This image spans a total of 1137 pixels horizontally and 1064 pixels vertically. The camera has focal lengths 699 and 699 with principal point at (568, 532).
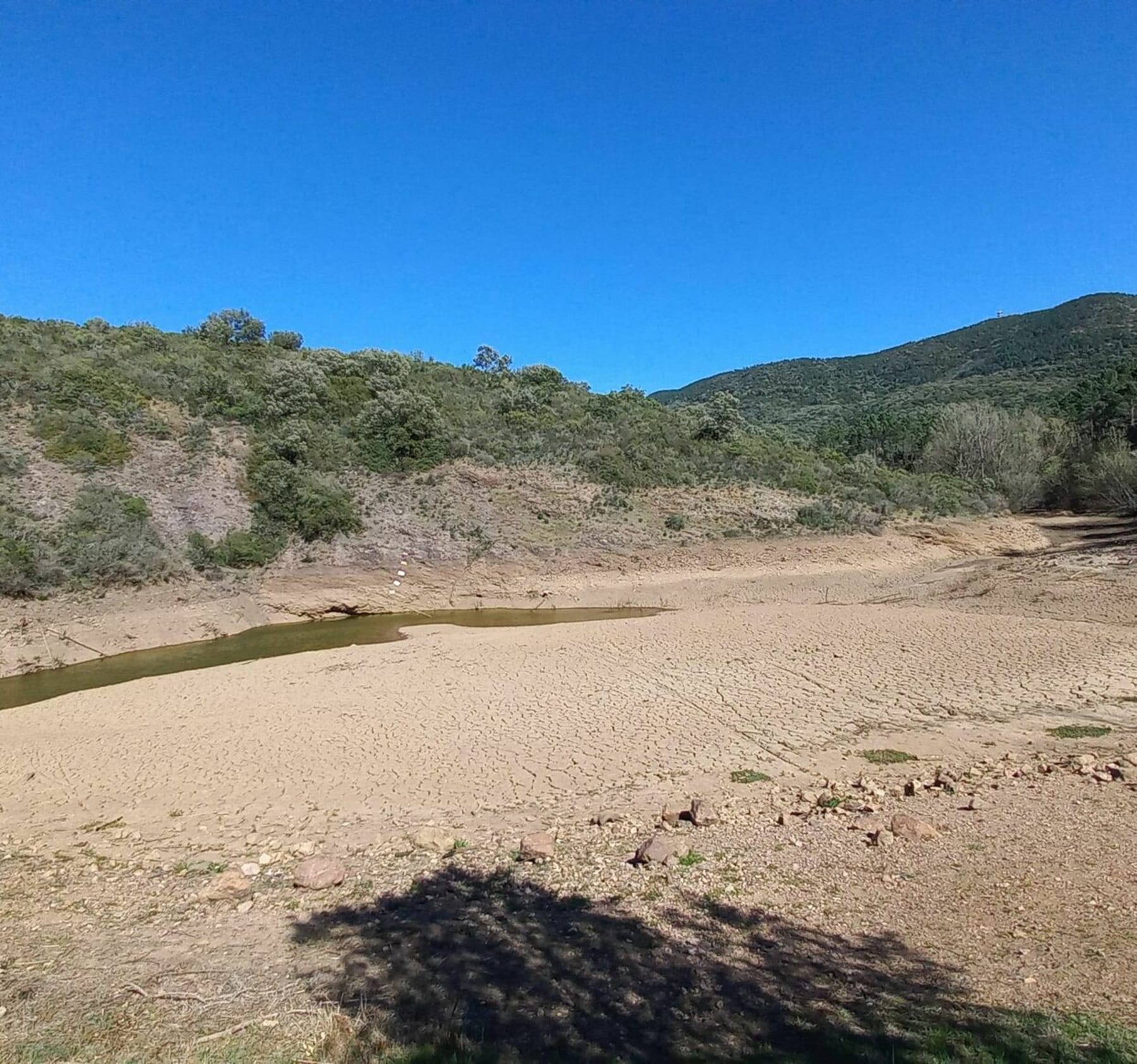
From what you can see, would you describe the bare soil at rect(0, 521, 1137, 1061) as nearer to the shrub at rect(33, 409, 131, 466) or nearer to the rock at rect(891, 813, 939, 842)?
the rock at rect(891, 813, 939, 842)

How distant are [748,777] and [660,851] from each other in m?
2.59

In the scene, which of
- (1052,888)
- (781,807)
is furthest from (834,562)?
(1052,888)

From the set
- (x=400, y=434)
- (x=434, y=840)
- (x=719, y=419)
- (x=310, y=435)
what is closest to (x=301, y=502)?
(x=310, y=435)

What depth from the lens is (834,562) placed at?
83.6ft

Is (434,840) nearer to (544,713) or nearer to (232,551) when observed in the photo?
(544,713)

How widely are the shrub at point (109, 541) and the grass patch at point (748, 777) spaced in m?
19.3

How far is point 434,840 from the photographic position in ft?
22.7

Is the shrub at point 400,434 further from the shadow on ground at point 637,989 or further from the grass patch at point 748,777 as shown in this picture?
the shadow on ground at point 637,989

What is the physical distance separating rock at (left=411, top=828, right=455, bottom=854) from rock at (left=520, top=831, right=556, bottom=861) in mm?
762

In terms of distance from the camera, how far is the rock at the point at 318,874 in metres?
5.98

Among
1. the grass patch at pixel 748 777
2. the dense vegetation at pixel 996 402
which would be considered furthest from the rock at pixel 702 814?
the dense vegetation at pixel 996 402

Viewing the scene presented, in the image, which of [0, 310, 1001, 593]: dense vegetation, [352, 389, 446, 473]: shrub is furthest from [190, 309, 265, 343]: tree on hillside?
[352, 389, 446, 473]: shrub

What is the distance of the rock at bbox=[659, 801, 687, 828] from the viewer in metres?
6.83

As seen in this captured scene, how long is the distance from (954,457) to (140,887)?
44555 mm
